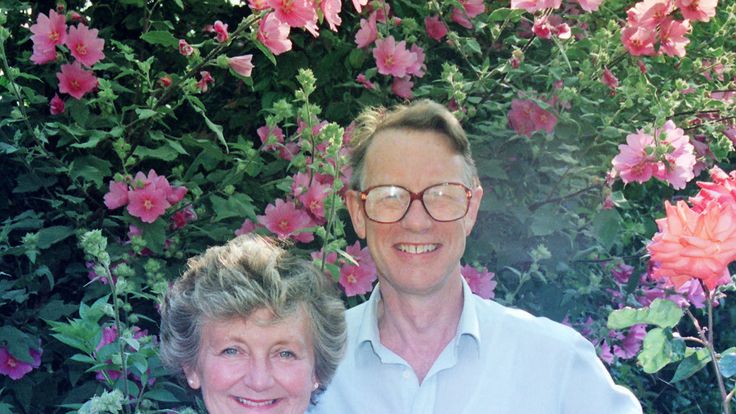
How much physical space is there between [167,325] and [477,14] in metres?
1.33

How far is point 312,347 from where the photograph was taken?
6.64ft

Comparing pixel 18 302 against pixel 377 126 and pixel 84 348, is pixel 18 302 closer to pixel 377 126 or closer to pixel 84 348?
pixel 84 348

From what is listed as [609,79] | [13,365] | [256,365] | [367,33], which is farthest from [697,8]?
[13,365]

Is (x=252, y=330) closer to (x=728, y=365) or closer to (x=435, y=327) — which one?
(x=435, y=327)

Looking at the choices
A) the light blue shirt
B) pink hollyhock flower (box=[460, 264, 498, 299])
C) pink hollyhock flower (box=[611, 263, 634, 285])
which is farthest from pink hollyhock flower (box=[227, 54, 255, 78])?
pink hollyhock flower (box=[611, 263, 634, 285])

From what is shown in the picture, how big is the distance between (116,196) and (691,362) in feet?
4.52

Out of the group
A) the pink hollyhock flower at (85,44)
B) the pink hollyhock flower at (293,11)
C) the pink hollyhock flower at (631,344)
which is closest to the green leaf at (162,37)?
the pink hollyhock flower at (85,44)

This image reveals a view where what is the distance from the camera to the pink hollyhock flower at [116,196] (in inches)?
95.7

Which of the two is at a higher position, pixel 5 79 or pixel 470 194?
pixel 5 79

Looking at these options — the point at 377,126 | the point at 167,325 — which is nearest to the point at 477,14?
the point at 377,126

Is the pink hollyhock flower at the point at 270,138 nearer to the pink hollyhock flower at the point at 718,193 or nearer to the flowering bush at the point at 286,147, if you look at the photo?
the flowering bush at the point at 286,147

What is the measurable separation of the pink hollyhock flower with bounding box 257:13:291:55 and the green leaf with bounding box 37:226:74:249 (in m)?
0.66

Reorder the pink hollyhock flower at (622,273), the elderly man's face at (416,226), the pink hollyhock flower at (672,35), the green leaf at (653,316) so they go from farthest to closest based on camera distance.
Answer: the pink hollyhock flower at (622,273) < the pink hollyhock flower at (672,35) < the elderly man's face at (416,226) < the green leaf at (653,316)

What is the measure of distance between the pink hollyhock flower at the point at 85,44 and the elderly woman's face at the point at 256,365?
839 mm
